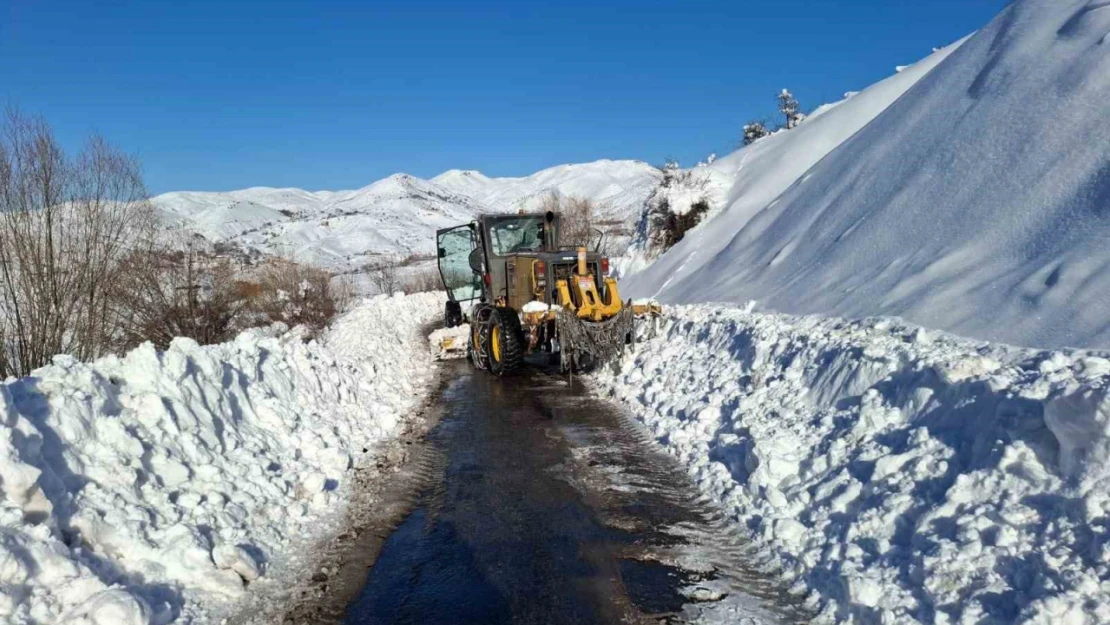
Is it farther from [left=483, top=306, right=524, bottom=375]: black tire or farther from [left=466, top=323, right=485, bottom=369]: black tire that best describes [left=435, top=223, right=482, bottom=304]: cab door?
[left=483, top=306, right=524, bottom=375]: black tire

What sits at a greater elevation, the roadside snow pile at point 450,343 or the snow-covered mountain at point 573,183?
the snow-covered mountain at point 573,183

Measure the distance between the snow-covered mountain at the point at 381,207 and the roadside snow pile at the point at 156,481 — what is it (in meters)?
38.9

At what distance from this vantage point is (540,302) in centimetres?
1319

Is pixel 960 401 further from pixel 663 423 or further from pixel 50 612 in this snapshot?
pixel 50 612

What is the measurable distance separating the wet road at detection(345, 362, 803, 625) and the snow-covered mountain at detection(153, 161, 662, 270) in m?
38.8

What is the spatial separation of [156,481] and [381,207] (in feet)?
392

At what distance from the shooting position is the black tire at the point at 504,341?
12.8 meters

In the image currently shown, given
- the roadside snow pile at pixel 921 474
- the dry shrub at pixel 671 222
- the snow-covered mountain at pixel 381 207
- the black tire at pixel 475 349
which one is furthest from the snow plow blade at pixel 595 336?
the snow-covered mountain at pixel 381 207

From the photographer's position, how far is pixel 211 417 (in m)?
6.49

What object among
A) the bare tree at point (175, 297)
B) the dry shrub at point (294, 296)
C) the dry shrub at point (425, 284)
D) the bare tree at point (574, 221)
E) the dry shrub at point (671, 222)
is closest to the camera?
the bare tree at point (175, 297)

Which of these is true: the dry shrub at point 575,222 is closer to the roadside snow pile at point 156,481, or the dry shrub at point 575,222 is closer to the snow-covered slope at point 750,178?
the snow-covered slope at point 750,178

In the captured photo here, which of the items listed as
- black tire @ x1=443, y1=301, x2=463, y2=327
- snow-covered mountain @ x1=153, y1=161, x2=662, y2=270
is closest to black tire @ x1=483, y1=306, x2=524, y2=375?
black tire @ x1=443, y1=301, x2=463, y2=327

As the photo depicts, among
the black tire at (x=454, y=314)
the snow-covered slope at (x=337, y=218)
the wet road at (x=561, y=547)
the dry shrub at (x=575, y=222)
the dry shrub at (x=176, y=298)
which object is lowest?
the wet road at (x=561, y=547)

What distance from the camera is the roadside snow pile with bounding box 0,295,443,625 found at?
3.92m
